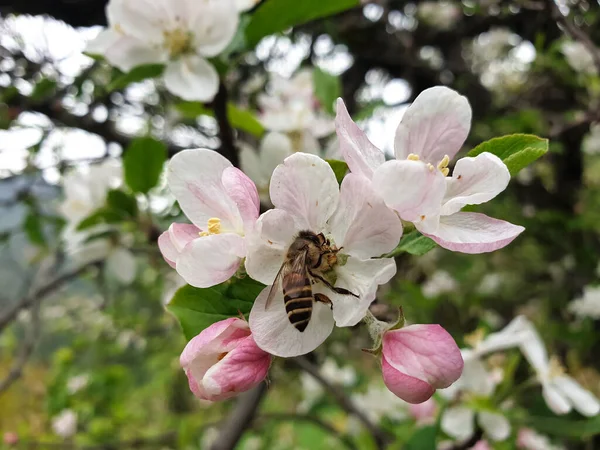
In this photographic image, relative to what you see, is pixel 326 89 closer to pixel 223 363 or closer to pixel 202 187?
pixel 202 187

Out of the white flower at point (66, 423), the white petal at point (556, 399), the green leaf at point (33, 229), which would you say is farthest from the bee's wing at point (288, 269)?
the white flower at point (66, 423)

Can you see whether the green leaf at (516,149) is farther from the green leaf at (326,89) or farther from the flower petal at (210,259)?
the green leaf at (326,89)

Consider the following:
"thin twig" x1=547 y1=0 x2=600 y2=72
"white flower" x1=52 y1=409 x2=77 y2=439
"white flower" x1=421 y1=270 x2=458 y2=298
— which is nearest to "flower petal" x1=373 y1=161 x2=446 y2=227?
"thin twig" x1=547 y1=0 x2=600 y2=72

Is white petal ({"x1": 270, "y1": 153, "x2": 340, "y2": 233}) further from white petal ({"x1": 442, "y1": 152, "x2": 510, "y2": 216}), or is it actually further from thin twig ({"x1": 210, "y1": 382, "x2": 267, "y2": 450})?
thin twig ({"x1": 210, "y1": 382, "x2": 267, "y2": 450})

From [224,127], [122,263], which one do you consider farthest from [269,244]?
[122,263]

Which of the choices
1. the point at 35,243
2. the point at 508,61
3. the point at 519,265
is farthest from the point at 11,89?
the point at 519,265
